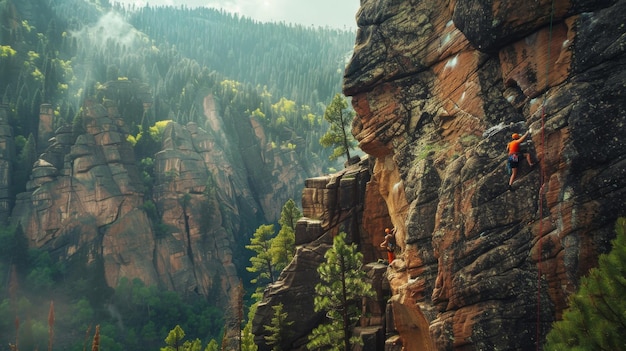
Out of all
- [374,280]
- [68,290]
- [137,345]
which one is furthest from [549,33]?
[68,290]

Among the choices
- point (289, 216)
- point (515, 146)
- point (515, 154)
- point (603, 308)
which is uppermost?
point (289, 216)

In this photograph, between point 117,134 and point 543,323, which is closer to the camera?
point 543,323

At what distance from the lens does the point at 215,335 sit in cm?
8106

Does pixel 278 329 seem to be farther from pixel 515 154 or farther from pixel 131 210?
pixel 131 210

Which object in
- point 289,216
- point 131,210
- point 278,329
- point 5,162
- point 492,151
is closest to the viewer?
point 492,151

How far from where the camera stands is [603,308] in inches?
391

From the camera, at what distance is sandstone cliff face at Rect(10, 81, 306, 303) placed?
266 ft

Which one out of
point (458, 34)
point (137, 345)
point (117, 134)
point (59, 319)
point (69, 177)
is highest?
point (117, 134)

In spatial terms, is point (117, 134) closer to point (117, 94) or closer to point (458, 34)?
point (117, 94)

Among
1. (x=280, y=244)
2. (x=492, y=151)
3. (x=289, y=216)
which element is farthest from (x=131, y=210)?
(x=492, y=151)

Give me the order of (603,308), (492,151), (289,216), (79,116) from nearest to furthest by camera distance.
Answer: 1. (603,308)
2. (492,151)
3. (289,216)
4. (79,116)

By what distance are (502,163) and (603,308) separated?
7.29 metres

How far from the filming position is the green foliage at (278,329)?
110ft

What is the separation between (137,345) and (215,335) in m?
12.5
